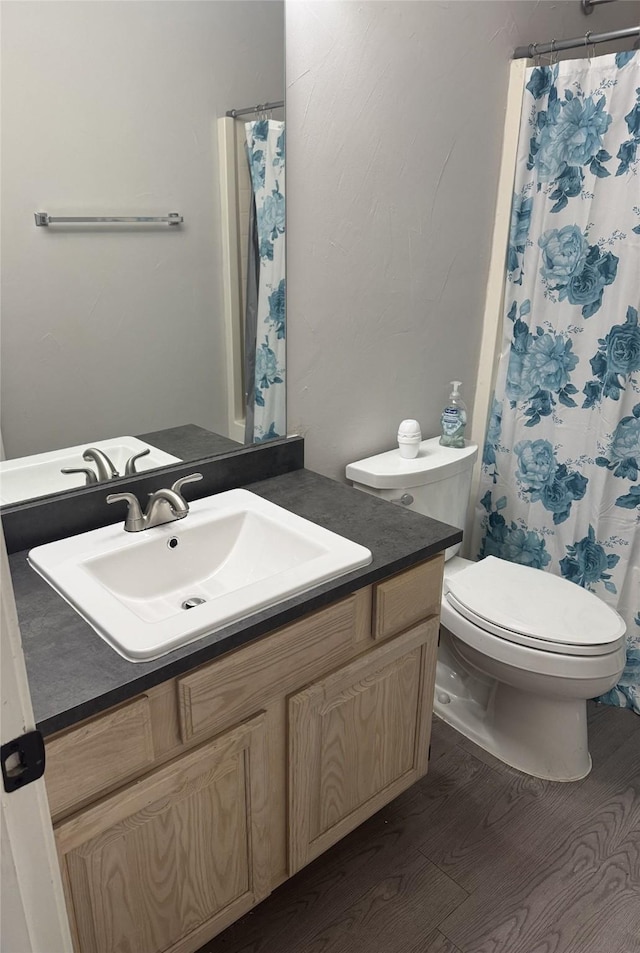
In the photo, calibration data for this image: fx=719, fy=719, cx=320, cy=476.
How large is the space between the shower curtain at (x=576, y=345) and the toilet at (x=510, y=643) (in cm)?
29

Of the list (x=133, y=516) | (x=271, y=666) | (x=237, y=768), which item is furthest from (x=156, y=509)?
(x=237, y=768)

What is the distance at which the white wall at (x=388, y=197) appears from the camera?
1.65 metres

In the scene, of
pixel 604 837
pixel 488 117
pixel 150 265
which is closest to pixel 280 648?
pixel 150 265

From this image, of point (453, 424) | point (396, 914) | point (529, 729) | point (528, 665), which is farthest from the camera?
point (453, 424)

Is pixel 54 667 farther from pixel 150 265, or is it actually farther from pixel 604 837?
pixel 604 837

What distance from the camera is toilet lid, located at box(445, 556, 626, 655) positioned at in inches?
68.9

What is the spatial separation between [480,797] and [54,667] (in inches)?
49.9

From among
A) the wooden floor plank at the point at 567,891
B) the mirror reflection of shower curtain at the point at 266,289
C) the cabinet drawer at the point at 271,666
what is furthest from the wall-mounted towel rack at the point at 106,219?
the wooden floor plank at the point at 567,891

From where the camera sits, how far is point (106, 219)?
51.7 inches

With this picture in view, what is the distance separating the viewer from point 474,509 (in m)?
2.50

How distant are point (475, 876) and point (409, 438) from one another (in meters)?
1.08

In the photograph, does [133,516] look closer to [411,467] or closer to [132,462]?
[132,462]

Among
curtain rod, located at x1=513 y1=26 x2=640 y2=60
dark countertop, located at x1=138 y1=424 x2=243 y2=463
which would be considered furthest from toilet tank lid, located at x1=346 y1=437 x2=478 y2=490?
curtain rod, located at x1=513 y1=26 x2=640 y2=60

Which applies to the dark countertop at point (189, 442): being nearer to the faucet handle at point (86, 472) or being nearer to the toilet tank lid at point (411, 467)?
the faucet handle at point (86, 472)
